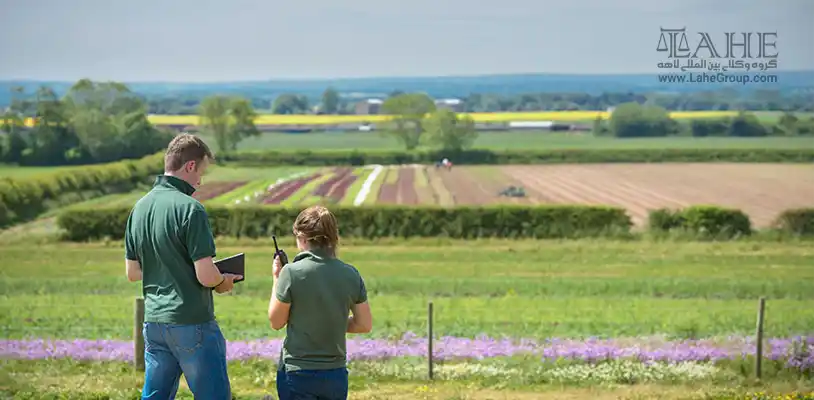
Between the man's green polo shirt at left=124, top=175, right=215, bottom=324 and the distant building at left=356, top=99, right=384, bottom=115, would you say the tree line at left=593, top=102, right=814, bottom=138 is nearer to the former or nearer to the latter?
the distant building at left=356, top=99, right=384, bottom=115

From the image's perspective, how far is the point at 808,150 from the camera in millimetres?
69875

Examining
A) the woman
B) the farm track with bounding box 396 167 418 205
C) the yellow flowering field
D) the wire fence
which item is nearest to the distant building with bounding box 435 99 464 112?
the yellow flowering field

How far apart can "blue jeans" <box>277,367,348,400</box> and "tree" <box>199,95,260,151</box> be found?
75.6m

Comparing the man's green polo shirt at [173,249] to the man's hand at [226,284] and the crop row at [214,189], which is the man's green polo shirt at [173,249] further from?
A: the crop row at [214,189]

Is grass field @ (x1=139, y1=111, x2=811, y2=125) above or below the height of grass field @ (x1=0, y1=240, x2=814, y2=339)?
above

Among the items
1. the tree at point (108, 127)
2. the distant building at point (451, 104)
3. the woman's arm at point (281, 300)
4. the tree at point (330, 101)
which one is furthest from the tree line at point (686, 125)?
the woman's arm at point (281, 300)

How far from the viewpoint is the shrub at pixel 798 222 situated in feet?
136

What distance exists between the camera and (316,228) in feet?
17.5

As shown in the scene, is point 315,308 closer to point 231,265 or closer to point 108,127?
point 231,265

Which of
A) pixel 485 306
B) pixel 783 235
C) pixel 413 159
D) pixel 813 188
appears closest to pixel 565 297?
pixel 485 306

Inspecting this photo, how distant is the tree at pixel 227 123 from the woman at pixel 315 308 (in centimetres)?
7555

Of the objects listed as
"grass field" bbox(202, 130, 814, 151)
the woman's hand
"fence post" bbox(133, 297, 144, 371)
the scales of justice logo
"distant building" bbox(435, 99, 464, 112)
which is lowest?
"grass field" bbox(202, 130, 814, 151)

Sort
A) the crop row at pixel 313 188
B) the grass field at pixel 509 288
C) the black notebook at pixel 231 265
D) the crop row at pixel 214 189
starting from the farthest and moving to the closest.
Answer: the crop row at pixel 313 188
the crop row at pixel 214 189
the grass field at pixel 509 288
the black notebook at pixel 231 265

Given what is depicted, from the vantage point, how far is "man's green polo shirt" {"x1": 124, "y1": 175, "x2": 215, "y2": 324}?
18.3 ft
